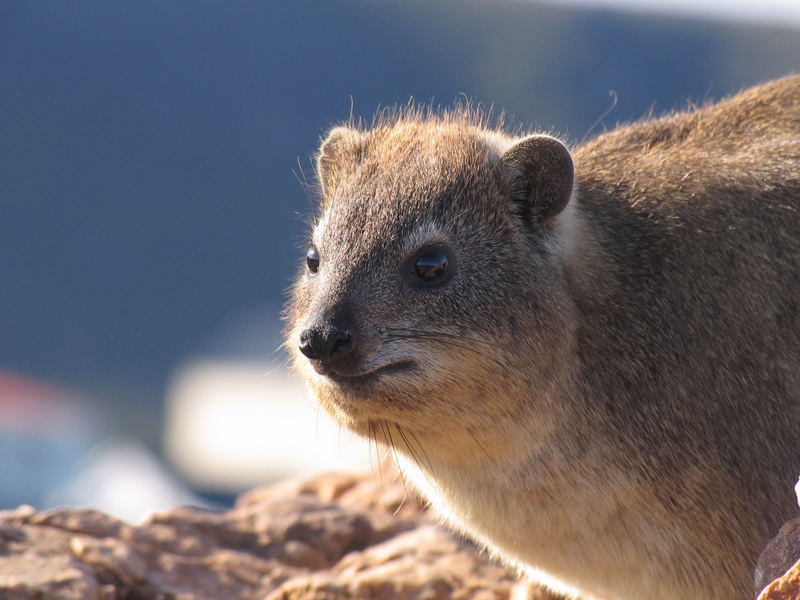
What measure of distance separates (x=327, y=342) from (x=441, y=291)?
0.63 meters

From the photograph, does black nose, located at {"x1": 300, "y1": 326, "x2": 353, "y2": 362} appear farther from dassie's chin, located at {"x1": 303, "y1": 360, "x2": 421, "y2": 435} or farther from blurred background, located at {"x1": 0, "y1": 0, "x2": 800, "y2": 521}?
blurred background, located at {"x1": 0, "y1": 0, "x2": 800, "y2": 521}

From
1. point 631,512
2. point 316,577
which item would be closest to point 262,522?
point 316,577

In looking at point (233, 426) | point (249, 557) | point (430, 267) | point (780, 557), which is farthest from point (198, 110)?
point (780, 557)

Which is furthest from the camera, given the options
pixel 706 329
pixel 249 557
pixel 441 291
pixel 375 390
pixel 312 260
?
pixel 249 557

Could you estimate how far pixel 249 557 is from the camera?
720 cm

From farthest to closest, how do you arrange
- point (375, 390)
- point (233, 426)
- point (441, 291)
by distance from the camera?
point (233, 426)
point (441, 291)
point (375, 390)

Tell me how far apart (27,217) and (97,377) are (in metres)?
2.95

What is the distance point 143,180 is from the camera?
20906mm

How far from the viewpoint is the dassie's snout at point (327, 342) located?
532 cm

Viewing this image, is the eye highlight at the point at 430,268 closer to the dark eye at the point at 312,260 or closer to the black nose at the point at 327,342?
the black nose at the point at 327,342

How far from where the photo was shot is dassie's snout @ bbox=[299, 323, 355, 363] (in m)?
5.32

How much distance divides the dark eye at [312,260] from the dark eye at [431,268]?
63 centimetres

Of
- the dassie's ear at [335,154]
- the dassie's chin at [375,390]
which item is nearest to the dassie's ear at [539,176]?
the dassie's ear at [335,154]

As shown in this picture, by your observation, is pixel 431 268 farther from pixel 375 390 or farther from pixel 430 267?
pixel 375 390
